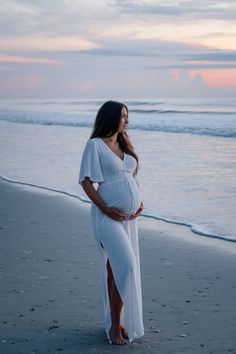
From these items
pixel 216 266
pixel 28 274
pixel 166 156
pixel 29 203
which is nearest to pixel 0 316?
pixel 28 274

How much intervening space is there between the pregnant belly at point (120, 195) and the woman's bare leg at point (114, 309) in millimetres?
410

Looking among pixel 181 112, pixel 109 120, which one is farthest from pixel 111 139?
pixel 181 112

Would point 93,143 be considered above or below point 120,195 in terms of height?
above

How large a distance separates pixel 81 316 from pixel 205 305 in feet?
3.44

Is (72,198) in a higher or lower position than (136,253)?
lower

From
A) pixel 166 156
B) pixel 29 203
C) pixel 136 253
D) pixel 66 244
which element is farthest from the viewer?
pixel 166 156

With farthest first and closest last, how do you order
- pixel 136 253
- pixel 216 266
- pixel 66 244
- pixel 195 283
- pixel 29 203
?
pixel 29 203 < pixel 66 244 < pixel 216 266 < pixel 195 283 < pixel 136 253

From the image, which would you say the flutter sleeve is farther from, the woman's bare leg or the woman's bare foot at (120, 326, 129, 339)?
the woman's bare foot at (120, 326, 129, 339)

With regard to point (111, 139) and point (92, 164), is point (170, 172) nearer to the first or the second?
point (111, 139)

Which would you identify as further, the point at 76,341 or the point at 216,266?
the point at 216,266

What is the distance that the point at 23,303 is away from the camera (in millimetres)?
5574

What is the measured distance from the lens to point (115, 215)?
15.0 ft

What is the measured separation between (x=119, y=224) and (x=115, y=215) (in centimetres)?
8

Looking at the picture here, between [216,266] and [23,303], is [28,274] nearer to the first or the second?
[23,303]
